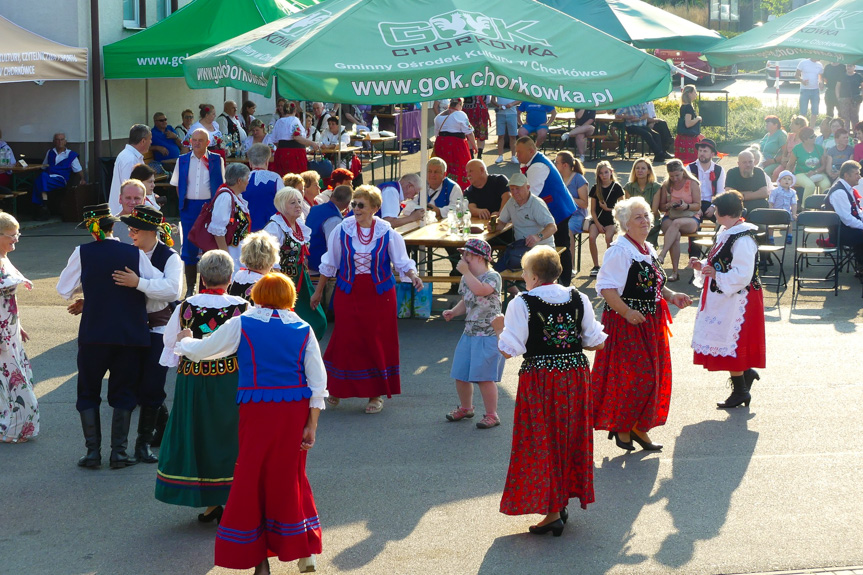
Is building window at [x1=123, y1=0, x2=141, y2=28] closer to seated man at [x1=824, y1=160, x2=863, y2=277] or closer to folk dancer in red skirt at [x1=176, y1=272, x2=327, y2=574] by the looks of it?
seated man at [x1=824, y1=160, x2=863, y2=277]

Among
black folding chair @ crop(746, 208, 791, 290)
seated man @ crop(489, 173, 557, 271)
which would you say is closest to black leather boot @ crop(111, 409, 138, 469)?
seated man @ crop(489, 173, 557, 271)

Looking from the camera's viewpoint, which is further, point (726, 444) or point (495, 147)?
point (495, 147)

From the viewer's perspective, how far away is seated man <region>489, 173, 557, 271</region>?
1036 cm

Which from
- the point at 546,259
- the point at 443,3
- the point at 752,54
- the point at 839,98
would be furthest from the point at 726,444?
the point at 839,98

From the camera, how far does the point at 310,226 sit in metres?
9.52

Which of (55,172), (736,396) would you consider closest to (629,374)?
(736,396)

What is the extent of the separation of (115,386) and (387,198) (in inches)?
171

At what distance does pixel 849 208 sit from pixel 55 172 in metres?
12.0

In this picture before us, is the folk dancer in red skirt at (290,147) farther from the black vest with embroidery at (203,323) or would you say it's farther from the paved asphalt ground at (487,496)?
the black vest with embroidery at (203,323)

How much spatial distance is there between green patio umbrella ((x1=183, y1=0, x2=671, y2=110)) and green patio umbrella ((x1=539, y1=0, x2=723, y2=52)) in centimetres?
450

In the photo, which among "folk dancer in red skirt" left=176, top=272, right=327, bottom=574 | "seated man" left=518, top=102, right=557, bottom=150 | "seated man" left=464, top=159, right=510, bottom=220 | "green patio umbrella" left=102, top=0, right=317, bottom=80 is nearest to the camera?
"folk dancer in red skirt" left=176, top=272, right=327, bottom=574

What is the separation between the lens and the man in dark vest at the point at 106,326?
21.2ft

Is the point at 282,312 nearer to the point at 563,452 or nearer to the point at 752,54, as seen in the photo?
the point at 563,452

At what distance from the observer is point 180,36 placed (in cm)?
1777
